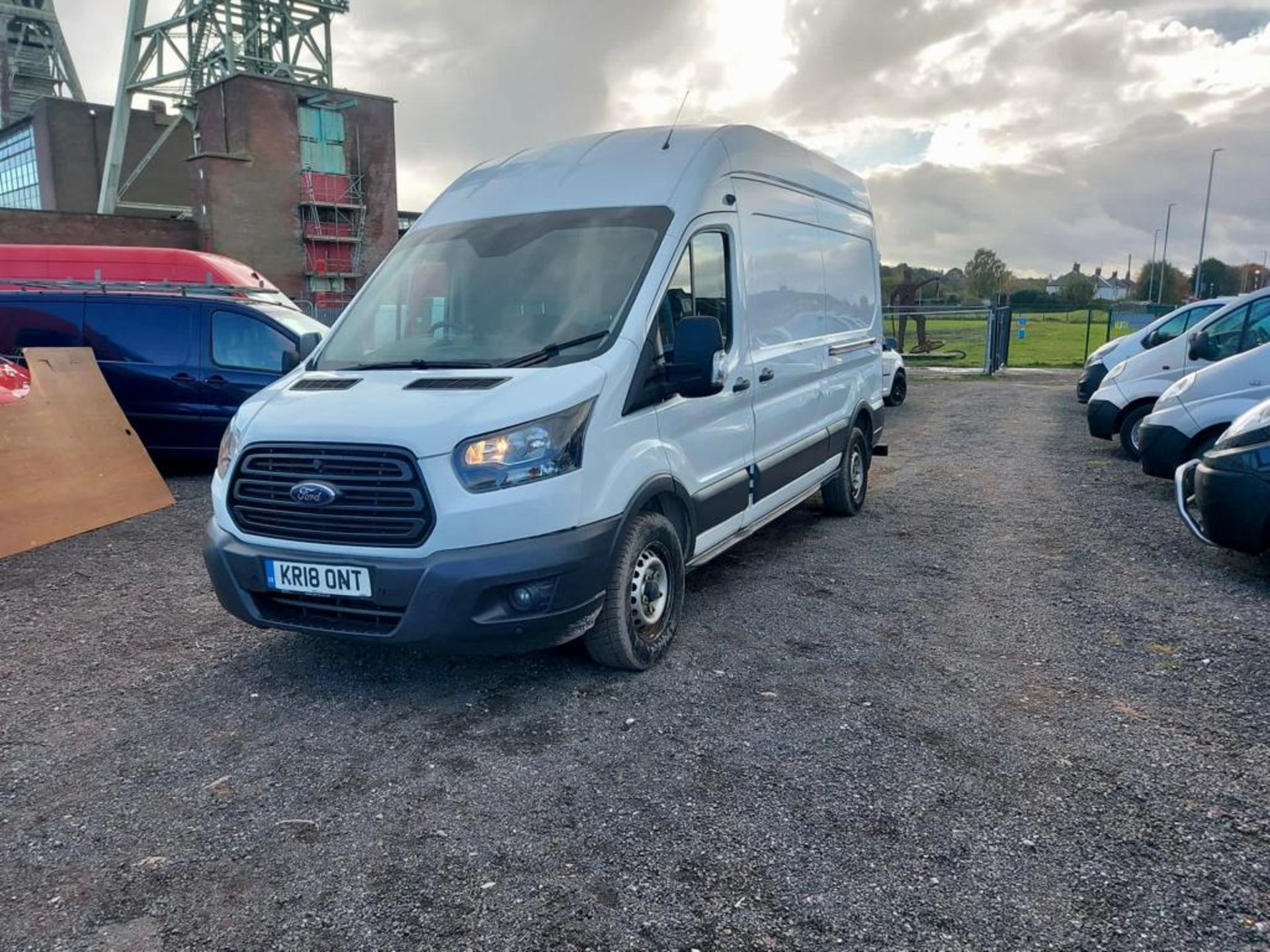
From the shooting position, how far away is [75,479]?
24.7 ft

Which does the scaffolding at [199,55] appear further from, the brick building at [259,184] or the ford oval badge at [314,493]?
the ford oval badge at [314,493]

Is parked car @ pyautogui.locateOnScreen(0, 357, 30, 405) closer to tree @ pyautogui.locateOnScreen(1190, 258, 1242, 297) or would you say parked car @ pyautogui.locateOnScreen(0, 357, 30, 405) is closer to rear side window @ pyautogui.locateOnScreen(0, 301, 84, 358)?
rear side window @ pyautogui.locateOnScreen(0, 301, 84, 358)

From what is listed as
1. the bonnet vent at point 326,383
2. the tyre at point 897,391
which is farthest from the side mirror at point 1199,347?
the bonnet vent at point 326,383

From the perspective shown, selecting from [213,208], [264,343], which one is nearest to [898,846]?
[264,343]

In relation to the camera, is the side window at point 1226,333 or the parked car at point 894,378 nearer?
the side window at point 1226,333

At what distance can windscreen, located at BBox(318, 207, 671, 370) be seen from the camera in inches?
166

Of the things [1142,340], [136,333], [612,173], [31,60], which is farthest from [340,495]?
[31,60]

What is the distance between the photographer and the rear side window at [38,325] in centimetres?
905

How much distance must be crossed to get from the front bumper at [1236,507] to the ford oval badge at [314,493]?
5255 millimetres

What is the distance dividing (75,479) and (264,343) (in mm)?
Result: 2454

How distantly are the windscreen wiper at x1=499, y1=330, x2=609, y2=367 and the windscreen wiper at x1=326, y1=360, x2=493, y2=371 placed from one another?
0.42ft

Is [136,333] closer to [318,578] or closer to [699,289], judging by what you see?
[318,578]

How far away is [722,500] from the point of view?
5.00 m

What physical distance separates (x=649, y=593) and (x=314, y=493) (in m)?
1.64
